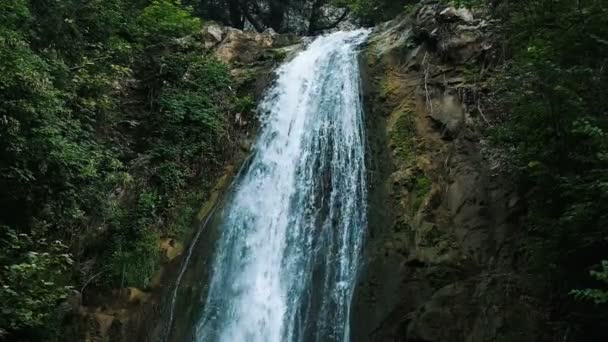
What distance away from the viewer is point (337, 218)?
987 cm

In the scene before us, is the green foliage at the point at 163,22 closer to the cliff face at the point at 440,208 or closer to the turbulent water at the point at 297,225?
the turbulent water at the point at 297,225

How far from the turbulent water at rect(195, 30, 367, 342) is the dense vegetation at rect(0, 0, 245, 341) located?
3.98ft

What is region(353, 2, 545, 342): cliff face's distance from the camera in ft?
25.4

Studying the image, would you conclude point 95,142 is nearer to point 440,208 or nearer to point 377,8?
point 440,208

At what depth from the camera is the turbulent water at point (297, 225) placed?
29.3 feet

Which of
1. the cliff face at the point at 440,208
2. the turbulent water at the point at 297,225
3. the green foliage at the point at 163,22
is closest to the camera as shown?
the cliff face at the point at 440,208

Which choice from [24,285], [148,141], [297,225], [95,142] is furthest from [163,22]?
[24,285]

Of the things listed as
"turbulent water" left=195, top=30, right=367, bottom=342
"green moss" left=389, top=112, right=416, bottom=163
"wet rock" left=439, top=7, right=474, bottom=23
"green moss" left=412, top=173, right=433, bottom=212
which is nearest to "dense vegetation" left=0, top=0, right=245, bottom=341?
"turbulent water" left=195, top=30, right=367, bottom=342

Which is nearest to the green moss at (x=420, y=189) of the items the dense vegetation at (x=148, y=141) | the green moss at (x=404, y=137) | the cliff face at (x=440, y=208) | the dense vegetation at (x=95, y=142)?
the cliff face at (x=440, y=208)

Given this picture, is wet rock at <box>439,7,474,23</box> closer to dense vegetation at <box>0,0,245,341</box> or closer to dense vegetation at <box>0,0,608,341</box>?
dense vegetation at <box>0,0,608,341</box>

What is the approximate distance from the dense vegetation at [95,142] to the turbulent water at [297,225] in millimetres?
1215

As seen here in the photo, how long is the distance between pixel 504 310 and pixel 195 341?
4873 mm

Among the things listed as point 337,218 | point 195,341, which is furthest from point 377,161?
point 195,341

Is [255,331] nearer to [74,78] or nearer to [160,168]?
[160,168]
